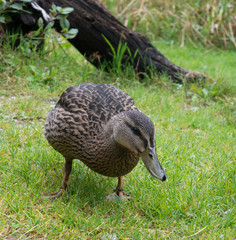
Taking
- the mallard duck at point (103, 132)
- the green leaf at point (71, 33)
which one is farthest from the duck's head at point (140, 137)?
the green leaf at point (71, 33)

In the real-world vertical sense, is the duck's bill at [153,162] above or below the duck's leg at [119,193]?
above

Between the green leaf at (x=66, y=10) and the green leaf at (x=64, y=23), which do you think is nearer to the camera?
the green leaf at (x=66, y=10)

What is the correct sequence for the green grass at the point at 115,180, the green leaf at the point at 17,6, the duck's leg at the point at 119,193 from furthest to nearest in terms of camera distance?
the green leaf at the point at 17,6 < the duck's leg at the point at 119,193 < the green grass at the point at 115,180

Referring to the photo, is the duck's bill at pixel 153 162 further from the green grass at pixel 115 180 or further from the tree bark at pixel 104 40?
the tree bark at pixel 104 40

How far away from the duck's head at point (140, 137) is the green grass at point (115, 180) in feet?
1.68

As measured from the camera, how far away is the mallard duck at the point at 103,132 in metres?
2.61

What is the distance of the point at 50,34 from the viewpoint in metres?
5.23

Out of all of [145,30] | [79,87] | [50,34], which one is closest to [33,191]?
[79,87]

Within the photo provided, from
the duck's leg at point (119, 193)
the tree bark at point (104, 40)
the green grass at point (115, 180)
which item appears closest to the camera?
the green grass at point (115, 180)

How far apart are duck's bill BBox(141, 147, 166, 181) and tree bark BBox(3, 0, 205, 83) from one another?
3282 millimetres

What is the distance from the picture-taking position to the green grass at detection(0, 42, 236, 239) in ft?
9.09

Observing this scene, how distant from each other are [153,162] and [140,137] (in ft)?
0.66

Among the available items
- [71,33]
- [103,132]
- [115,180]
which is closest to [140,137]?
[103,132]

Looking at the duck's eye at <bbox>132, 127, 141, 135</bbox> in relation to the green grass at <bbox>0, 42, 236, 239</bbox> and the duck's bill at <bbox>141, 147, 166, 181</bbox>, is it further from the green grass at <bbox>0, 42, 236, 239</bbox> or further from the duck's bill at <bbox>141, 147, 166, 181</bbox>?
the green grass at <bbox>0, 42, 236, 239</bbox>
